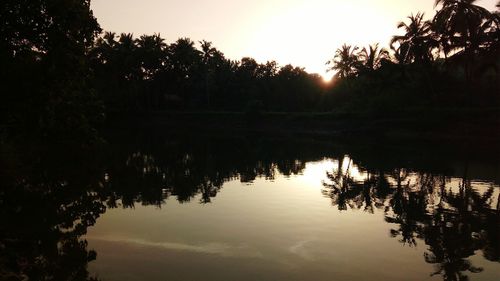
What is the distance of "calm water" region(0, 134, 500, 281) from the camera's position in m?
11.0

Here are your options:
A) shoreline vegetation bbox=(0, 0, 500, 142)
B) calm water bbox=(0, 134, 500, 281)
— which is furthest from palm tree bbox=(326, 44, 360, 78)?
calm water bbox=(0, 134, 500, 281)

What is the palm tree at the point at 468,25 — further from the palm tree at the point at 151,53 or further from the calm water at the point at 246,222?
the palm tree at the point at 151,53

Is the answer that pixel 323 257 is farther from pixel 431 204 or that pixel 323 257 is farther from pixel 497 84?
pixel 497 84

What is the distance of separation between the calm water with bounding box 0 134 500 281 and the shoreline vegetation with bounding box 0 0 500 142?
2979 mm

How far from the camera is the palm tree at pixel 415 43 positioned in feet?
173

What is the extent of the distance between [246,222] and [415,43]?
45.4 meters

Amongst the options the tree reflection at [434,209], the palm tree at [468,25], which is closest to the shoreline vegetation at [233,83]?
the palm tree at [468,25]

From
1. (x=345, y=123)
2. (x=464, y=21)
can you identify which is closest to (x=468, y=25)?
(x=464, y=21)

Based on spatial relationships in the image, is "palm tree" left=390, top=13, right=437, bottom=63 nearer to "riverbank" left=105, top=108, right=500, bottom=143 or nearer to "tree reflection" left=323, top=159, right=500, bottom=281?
"riverbank" left=105, top=108, right=500, bottom=143

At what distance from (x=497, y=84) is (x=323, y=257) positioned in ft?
162

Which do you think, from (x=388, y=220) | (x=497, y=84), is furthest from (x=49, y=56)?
(x=497, y=84)

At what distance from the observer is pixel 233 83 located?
84312mm

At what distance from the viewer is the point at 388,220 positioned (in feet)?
53.0

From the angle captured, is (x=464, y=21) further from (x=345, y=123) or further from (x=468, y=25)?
(x=345, y=123)
